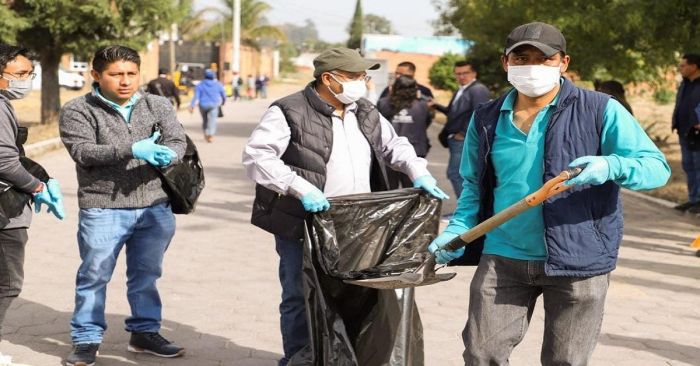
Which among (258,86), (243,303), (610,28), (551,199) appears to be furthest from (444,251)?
(258,86)

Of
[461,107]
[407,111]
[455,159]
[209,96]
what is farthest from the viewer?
[209,96]

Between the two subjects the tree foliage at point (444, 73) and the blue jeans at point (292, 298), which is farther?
the tree foliage at point (444, 73)

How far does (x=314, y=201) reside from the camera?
4.64m

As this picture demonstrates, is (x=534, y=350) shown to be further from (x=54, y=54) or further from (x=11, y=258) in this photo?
(x=54, y=54)

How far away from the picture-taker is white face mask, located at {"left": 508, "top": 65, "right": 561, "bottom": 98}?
3.80 meters

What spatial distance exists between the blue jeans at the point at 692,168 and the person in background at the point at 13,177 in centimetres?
812

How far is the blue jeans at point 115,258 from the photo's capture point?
216 inches

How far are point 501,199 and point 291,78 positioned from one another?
115938 millimetres

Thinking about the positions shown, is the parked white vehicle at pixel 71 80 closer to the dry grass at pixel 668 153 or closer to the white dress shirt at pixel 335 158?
the dry grass at pixel 668 153

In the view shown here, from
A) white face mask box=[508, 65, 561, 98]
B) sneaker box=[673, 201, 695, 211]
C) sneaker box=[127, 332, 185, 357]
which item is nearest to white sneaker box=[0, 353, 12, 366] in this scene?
sneaker box=[127, 332, 185, 357]

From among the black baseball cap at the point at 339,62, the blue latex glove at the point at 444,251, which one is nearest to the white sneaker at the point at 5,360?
the black baseball cap at the point at 339,62

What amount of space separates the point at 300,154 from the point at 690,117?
7.68 metres

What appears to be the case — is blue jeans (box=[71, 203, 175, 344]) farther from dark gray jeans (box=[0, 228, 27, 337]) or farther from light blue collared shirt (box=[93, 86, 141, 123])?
light blue collared shirt (box=[93, 86, 141, 123])

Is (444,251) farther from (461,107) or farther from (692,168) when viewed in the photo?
(692,168)
